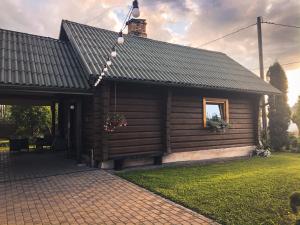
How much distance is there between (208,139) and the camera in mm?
10367

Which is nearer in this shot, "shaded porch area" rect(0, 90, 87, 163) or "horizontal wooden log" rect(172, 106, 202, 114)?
"horizontal wooden log" rect(172, 106, 202, 114)

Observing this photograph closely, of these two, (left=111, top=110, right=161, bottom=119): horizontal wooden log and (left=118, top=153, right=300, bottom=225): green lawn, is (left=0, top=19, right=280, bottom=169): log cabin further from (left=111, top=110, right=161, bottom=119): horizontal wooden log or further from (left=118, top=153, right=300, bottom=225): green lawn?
(left=118, top=153, right=300, bottom=225): green lawn

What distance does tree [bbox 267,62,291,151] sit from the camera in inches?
587

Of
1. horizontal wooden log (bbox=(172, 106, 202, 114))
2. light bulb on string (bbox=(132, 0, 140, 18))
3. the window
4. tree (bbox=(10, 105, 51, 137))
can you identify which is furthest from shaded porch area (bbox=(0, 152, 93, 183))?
tree (bbox=(10, 105, 51, 137))

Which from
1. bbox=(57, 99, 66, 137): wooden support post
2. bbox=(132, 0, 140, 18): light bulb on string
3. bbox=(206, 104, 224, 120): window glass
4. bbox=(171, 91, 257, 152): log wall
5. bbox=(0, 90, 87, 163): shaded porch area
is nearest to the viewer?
bbox=(132, 0, 140, 18): light bulb on string

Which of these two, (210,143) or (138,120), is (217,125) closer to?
(210,143)

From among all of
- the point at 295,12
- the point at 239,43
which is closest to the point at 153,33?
the point at 239,43

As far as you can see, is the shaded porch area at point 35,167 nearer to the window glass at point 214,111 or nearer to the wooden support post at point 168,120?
the wooden support post at point 168,120

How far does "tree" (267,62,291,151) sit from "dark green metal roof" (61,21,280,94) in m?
2.64

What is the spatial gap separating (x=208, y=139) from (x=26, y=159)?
6.65 meters

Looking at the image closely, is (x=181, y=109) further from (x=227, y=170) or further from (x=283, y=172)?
(x=283, y=172)

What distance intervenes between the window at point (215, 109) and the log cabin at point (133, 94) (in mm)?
38

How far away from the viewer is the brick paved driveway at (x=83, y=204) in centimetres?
426

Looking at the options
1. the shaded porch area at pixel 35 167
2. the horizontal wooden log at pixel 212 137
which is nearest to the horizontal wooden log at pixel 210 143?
the horizontal wooden log at pixel 212 137
